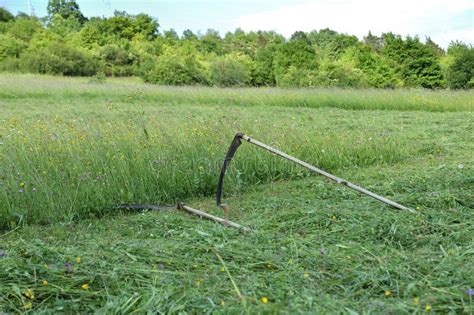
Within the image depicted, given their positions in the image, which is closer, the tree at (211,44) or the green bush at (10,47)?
the green bush at (10,47)

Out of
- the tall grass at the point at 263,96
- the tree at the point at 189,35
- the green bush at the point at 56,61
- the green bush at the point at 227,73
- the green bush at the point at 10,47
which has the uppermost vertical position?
the tree at the point at 189,35

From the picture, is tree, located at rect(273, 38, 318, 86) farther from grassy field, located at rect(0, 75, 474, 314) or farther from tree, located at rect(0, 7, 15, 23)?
tree, located at rect(0, 7, 15, 23)

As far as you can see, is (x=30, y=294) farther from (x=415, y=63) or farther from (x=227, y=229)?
(x=415, y=63)

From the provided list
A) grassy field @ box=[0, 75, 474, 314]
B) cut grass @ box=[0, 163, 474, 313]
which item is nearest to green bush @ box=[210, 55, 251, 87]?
grassy field @ box=[0, 75, 474, 314]

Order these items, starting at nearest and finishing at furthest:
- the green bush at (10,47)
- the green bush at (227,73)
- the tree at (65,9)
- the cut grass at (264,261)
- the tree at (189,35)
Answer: the cut grass at (264,261), the green bush at (227,73), the green bush at (10,47), the tree at (189,35), the tree at (65,9)

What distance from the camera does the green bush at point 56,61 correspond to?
24531 millimetres

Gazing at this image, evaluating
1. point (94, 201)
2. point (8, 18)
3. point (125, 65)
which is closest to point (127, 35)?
point (125, 65)

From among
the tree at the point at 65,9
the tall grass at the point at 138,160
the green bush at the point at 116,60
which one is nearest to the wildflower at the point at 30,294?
the tall grass at the point at 138,160

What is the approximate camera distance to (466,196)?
12.8 feet

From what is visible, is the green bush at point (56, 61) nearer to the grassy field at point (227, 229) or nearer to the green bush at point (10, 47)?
the green bush at point (10, 47)

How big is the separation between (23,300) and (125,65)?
2629cm

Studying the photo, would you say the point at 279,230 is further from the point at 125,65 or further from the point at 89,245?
the point at 125,65

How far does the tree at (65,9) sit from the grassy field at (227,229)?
40.2 m

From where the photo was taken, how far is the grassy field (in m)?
2.26
